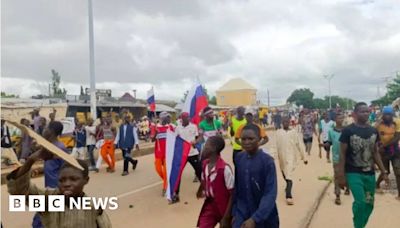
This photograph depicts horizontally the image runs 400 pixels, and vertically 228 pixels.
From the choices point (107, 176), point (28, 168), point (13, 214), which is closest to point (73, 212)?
point (28, 168)

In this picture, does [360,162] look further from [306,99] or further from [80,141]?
[306,99]

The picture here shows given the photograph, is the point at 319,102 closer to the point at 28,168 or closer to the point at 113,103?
the point at 113,103

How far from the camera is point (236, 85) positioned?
288 ft

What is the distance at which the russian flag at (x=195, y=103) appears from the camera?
9.38 metres

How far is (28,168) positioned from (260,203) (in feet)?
6.19

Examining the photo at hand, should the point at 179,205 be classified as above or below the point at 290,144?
below

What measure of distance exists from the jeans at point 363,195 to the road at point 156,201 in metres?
1.09

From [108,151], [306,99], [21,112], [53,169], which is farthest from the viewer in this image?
[306,99]

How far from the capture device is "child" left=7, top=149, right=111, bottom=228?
292cm

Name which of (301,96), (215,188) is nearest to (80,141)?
(215,188)

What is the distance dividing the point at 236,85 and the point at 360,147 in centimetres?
8232

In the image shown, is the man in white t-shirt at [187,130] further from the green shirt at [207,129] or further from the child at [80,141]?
the child at [80,141]

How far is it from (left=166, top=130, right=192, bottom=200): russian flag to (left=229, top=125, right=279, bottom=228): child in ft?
14.8

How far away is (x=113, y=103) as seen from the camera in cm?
3212
